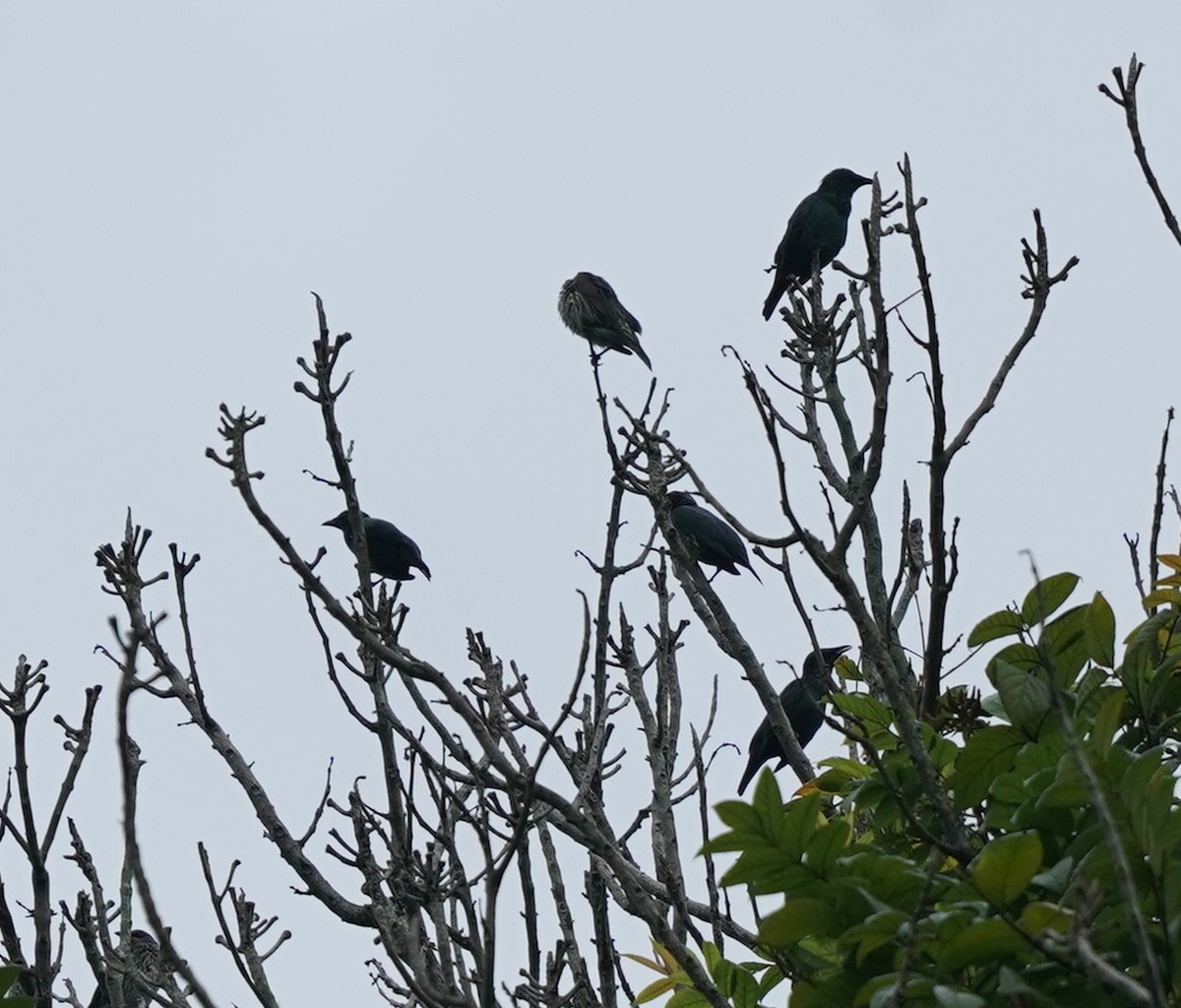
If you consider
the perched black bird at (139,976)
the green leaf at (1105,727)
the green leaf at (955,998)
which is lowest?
the green leaf at (955,998)

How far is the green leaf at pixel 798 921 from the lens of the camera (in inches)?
83.5

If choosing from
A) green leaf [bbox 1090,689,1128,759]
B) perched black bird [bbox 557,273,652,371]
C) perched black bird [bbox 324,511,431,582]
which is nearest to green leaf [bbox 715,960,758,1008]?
green leaf [bbox 1090,689,1128,759]

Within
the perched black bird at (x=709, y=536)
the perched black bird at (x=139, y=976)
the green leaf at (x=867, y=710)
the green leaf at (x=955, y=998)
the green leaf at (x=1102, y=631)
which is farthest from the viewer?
Answer: the perched black bird at (x=709, y=536)

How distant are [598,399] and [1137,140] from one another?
299cm

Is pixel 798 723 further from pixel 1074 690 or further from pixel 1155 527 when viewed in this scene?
pixel 1074 690

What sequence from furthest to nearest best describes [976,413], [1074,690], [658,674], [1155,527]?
1. [658,674]
2. [1155,527]
3. [976,413]
4. [1074,690]

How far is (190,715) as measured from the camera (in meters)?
5.11

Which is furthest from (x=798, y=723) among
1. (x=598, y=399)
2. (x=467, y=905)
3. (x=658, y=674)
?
(x=467, y=905)

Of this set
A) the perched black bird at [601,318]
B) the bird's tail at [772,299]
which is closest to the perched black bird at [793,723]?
the bird's tail at [772,299]

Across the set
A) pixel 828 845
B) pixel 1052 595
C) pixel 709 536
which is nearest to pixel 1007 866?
pixel 828 845

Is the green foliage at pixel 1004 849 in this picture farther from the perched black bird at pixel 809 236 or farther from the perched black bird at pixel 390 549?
the perched black bird at pixel 390 549

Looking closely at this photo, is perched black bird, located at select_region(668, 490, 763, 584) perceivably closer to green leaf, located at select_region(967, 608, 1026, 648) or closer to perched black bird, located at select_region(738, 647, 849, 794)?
perched black bird, located at select_region(738, 647, 849, 794)

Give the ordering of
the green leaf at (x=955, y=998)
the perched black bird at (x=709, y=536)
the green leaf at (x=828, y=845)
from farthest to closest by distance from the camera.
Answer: the perched black bird at (x=709, y=536), the green leaf at (x=828, y=845), the green leaf at (x=955, y=998)

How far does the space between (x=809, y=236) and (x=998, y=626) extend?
25.3 feet
